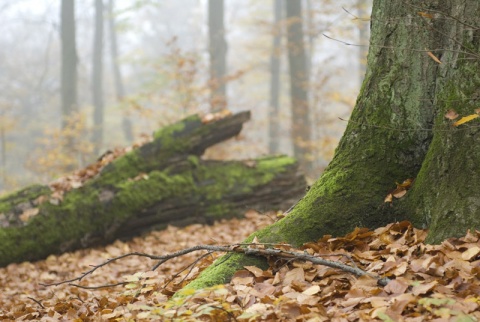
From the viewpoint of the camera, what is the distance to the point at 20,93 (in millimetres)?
24688

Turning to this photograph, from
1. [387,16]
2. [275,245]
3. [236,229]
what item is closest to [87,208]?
[236,229]

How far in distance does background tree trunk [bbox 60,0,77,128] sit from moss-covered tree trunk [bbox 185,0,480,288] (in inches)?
483

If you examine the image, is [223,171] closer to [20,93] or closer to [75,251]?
[75,251]

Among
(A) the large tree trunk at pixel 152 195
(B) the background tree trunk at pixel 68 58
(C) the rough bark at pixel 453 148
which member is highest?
(B) the background tree trunk at pixel 68 58

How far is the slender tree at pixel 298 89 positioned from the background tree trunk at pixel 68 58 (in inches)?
255

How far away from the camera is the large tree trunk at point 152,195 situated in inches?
229

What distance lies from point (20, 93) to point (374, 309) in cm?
2571

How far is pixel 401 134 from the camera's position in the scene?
3312 millimetres

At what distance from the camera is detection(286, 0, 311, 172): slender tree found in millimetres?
12195

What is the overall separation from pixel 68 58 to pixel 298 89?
23.0 ft

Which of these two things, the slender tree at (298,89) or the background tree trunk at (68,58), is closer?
the slender tree at (298,89)

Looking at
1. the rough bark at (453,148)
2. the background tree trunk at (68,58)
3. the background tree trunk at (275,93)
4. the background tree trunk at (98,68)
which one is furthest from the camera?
the background tree trunk at (98,68)

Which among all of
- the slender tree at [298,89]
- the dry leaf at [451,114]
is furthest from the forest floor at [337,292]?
the slender tree at [298,89]

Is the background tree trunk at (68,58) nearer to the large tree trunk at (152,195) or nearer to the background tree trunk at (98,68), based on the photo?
the background tree trunk at (98,68)
